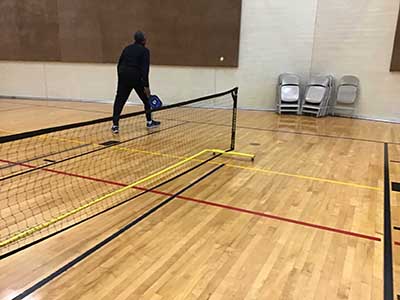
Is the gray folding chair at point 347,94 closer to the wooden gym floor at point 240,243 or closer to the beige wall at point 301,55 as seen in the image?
the beige wall at point 301,55

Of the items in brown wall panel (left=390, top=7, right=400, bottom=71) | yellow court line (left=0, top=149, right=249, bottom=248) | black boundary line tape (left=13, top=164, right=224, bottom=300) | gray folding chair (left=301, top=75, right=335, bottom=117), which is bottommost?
black boundary line tape (left=13, top=164, right=224, bottom=300)

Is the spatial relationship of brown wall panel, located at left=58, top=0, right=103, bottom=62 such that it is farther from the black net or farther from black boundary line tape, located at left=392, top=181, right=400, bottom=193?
black boundary line tape, located at left=392, top=181, right=400, bottom=193

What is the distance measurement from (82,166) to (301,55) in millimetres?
6585

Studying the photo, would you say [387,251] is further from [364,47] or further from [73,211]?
[364,47]

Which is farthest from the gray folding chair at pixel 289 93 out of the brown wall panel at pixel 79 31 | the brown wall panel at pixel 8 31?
the brown wall panel at pixel 8 31

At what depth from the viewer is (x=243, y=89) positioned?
9.70 metres

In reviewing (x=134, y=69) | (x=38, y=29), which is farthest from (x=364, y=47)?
(x=38, y=29)

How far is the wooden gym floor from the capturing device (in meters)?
2.15

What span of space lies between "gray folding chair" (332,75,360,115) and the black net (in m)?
3.11

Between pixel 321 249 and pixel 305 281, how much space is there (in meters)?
0.46

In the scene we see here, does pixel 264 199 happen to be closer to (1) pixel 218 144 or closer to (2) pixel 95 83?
(1) pixel 218 144

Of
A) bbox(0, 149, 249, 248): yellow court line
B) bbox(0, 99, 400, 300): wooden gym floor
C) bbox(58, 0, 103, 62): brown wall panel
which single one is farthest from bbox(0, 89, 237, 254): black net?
bbox(58, 0, 103, 62): brown wall panel

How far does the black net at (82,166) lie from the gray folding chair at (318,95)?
94.3 inches

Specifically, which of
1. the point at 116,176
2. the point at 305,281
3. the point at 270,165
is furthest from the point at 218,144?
the point at 305,281
